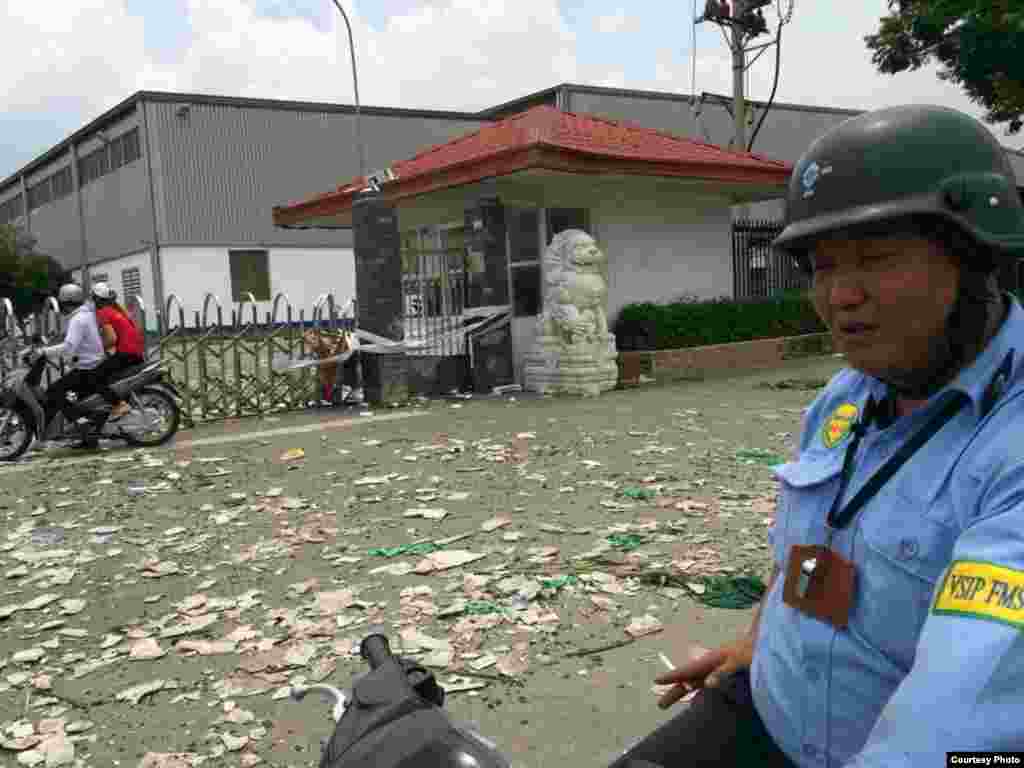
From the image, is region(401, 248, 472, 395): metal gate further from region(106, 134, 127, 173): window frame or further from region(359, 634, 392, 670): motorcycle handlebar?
region(106, 134, 127, 173): window frame

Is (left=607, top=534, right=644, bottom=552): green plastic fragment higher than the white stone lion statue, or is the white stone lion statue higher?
the white stone lion statue

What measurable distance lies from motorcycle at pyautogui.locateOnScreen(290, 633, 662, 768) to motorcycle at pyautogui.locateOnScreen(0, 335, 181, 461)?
331 inches

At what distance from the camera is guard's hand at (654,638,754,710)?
1807mm

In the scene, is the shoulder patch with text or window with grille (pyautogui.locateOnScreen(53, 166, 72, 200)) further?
window with grille (pyautogui.locateOnScreen(53, 166, 72, 200))

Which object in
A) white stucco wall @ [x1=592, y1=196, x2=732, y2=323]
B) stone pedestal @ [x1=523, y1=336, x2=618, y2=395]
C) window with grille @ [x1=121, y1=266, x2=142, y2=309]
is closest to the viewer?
stone pedestal @ [x1=523, y1=336, x2=618, y2=395]

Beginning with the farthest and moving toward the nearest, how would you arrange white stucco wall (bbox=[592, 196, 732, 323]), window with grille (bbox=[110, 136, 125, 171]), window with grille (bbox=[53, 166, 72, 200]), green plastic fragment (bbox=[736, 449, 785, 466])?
1. window with grille (bbox=[53, 166, 72, 200])
2. window with grille (bbox=[110, 136, 125, 171])
3. white stucco wall (bbox=[592, 196, 732, 323])
4. green plastic fragment (bbox=[736, 449, 785, 466])

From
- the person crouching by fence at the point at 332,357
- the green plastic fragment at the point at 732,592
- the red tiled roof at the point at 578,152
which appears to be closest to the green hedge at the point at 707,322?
the red tiled roof at the point at 578,152

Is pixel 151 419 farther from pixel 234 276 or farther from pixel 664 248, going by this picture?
pixel 234 276

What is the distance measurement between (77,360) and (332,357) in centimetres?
334

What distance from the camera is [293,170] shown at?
114 feet

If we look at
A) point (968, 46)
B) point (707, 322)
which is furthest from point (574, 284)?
point (968, 46)

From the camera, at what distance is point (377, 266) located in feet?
37.2

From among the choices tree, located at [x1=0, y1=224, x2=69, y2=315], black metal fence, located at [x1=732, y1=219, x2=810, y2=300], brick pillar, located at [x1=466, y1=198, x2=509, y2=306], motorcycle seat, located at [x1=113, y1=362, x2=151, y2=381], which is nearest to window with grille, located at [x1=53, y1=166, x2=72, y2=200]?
tree, located at [x1=0, y1=224, x2=69, y2=315]

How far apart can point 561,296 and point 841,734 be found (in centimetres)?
998
